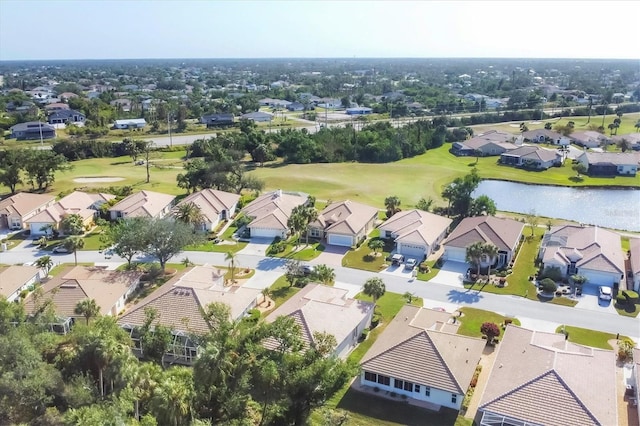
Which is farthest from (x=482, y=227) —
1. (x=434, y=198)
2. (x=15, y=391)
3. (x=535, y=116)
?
(x=535, y=116)

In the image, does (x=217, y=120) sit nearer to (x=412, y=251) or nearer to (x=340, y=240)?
(x=340, y=240)

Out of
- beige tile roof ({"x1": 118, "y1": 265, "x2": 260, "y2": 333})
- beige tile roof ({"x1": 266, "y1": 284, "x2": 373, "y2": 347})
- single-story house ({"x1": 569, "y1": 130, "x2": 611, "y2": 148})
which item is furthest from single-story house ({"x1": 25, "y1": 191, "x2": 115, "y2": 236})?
single-story house ({"x1": 569, "y1": 130, "x2": 611, "y2": 148})

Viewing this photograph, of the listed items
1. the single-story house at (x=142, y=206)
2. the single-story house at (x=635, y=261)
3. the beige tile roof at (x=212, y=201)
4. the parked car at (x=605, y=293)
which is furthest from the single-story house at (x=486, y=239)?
the single-story house at (x=142, y=206)

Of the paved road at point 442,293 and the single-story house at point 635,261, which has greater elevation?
the single-story house at point 635,261

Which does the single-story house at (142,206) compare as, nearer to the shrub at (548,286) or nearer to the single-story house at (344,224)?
the single-story house at (344,224)

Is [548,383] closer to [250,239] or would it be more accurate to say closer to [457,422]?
[457,422]

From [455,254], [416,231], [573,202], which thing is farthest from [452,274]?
[573,202]

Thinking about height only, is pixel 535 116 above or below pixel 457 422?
above
